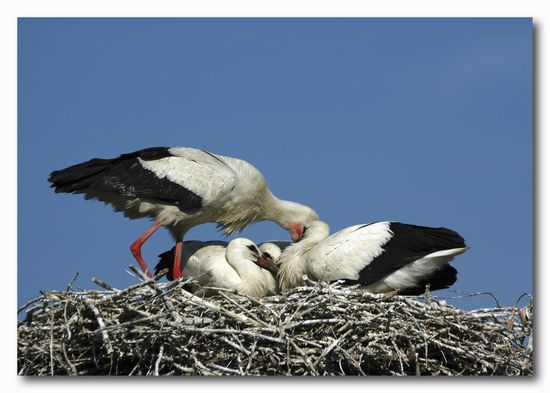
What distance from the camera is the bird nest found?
502 centimetres

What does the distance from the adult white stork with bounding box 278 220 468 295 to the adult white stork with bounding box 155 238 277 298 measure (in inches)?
13.7

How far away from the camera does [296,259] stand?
6340mm

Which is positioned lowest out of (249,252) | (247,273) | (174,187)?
(247,273)

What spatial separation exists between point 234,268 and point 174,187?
70 cm

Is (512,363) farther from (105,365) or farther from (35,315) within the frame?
(35,315)

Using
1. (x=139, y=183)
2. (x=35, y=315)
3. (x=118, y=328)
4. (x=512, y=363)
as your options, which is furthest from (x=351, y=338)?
(x=139, y=183)

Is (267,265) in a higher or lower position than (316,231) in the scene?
lower

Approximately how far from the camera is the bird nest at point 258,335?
197 inches

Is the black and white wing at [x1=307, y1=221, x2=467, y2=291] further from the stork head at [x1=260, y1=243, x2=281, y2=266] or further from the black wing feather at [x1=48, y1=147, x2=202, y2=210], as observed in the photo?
the black wing feather at [x1=48, y1=147, x2=202, y2=210]

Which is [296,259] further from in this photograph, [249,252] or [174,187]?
[174,187]

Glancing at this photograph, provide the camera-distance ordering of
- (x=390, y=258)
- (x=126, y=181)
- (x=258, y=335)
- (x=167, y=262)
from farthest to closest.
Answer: (x=167, y=262)
(x=126, y=181)
(x=390, y=258)
(x=258, y=335)

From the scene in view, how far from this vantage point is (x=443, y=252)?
589 centimetres

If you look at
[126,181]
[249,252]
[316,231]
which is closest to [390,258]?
[316,231]

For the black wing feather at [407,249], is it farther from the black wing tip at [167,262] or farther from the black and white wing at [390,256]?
the black wing tip at [167,262]
